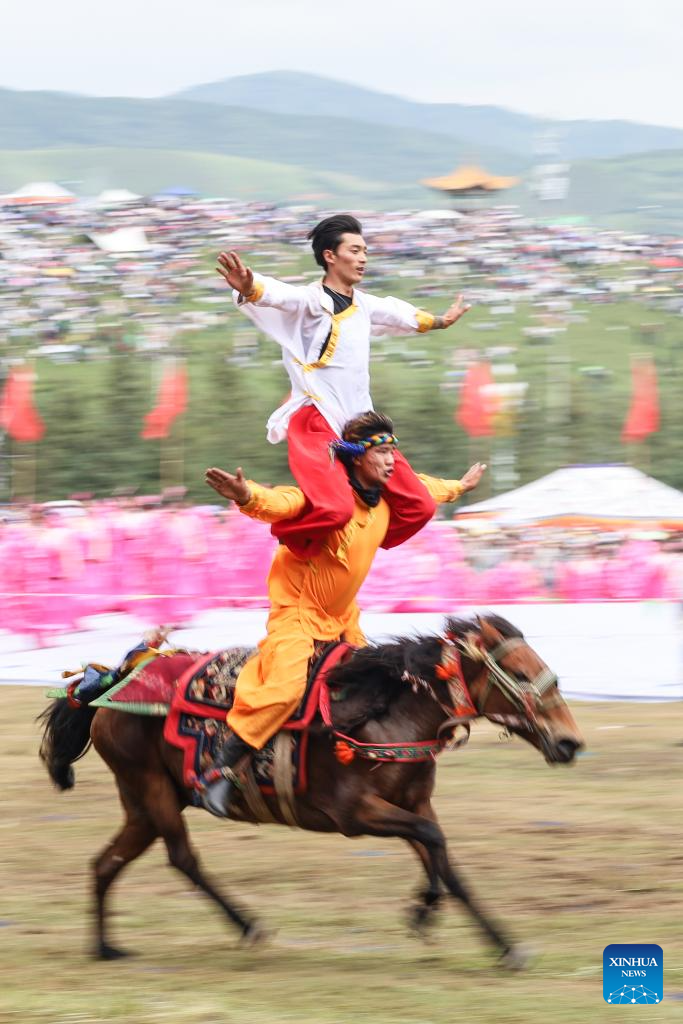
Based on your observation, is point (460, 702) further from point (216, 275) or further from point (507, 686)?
point (216, 275)

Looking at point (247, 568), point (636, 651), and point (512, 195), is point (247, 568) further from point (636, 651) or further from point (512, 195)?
point (512, 195)

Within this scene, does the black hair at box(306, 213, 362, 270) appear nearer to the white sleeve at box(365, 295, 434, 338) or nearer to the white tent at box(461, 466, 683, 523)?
the white sleeve at box(365, 295, 434, 338)

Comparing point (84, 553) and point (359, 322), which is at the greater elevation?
point (359, 322)

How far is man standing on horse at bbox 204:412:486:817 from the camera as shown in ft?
17.7

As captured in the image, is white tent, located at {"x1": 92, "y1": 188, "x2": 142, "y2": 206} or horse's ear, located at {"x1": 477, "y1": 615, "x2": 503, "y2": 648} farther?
white tent, located at {"x1": 92, "y1": 188, "x2": 142, "y2": 206}

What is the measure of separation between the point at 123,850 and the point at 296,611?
3.72ft

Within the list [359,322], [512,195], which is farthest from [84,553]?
[512,195]

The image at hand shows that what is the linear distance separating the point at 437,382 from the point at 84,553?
31589 mm

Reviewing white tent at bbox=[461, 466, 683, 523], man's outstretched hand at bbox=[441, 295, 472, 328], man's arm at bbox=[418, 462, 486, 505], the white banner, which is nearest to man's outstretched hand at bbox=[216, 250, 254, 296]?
man's outstretched hand at bbox=[441, 295, 472, 328]

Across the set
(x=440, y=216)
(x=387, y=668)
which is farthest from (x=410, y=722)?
(x=440, y=216)

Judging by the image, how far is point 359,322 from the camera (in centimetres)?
574

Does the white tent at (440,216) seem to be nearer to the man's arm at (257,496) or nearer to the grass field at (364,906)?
the grass field at (364,906)

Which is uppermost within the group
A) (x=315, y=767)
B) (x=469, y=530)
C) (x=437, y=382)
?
(x=315, y=767)

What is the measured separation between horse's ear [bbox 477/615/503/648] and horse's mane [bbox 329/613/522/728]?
0.06 ft
